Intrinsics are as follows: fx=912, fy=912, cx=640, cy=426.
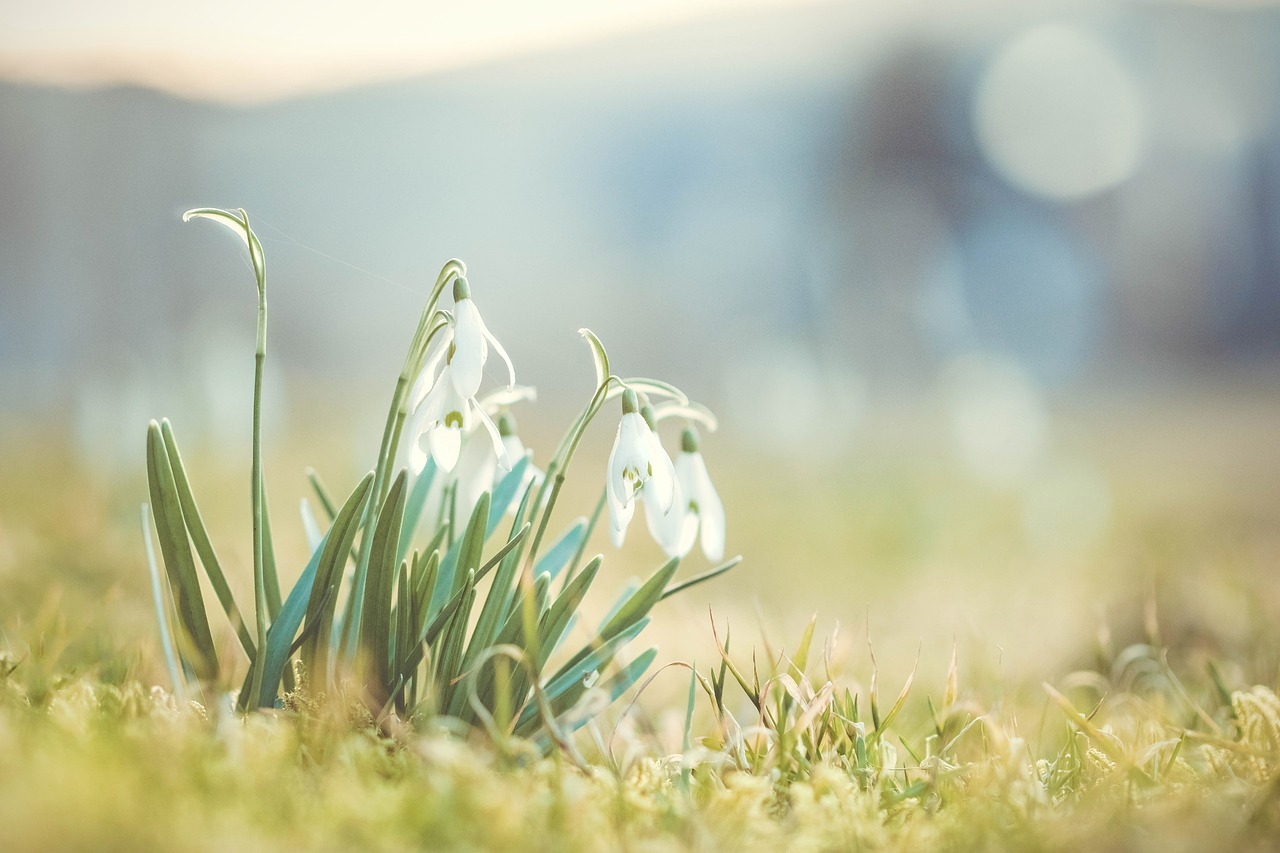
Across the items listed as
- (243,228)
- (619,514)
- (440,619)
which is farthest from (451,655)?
(243,228)

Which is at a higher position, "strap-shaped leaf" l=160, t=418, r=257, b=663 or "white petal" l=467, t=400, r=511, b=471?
"white petal" l=467, t=400, r=511, b=471

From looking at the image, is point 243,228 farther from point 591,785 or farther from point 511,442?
point 591,785

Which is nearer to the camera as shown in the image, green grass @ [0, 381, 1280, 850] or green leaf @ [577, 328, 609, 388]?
green grass @ [0, 381, 1280, 850]

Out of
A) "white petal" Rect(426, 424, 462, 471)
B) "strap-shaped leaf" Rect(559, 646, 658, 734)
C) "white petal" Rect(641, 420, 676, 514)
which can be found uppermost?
"white petal" Rect(426, 424, 462, 471)

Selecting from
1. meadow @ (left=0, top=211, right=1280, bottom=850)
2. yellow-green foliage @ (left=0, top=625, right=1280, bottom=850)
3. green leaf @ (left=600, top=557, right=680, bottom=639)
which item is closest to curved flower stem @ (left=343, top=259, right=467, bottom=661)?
meadow @ (left=0, top=211, right=1280, bottom=850)

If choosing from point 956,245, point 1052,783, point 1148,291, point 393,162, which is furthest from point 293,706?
point 1148,291

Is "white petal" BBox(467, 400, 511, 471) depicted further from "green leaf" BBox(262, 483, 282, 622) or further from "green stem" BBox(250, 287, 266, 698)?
"green leaf" BBox(262, 483, 282, 622)

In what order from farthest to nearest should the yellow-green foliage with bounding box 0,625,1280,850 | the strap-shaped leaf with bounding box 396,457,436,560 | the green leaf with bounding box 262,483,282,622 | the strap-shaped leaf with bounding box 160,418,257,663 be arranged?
1. the strap-shaped leaf with bounding box 396,457,436,560
2. the green leaf with bounding box 262,483,282,622
3. the strap-shaped leaf with bounding box 160,418,257,663
4. the yellow-green foliage with bounding box 0,625,1280,850
